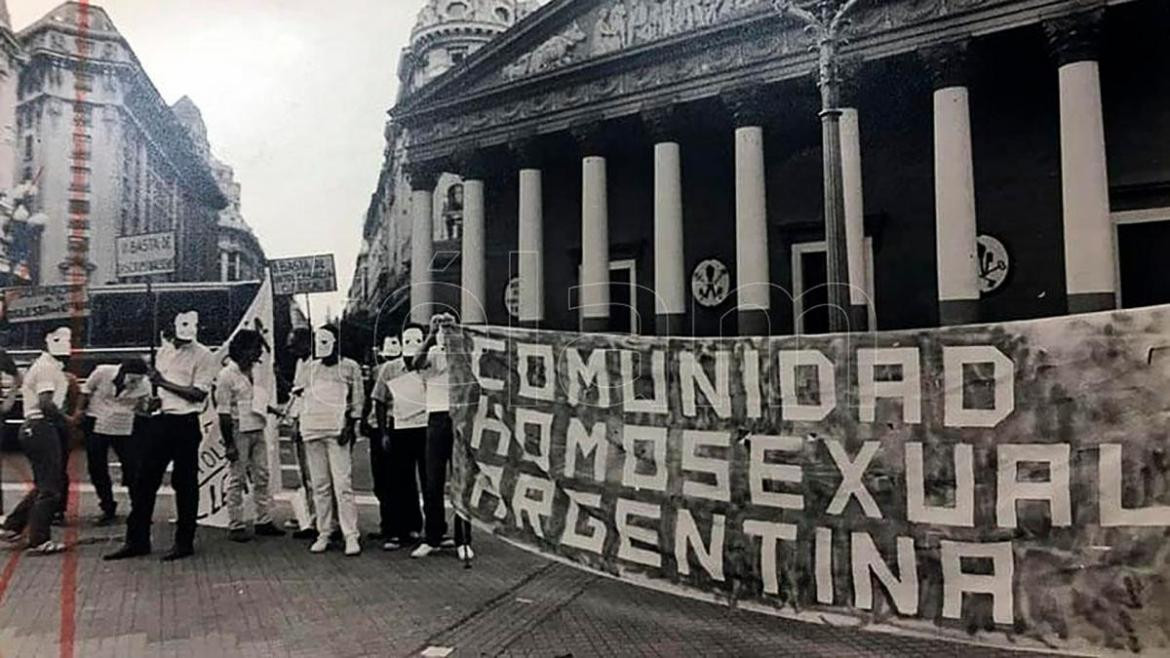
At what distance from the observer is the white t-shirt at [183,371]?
5.30m

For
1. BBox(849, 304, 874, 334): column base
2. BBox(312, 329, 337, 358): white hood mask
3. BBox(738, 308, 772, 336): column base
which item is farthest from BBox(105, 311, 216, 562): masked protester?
BBox(849, 304, 874, 334): column base

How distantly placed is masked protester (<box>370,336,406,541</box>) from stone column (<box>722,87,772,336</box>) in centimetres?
310

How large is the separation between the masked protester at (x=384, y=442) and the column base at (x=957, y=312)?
4.41 metres

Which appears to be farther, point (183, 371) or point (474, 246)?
point (474, 246)

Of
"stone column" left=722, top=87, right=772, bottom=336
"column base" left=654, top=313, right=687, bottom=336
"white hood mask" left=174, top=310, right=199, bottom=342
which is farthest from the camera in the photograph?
"column base" left=654, top=313, right=687, bottom=336

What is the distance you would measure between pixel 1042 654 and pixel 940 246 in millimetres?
5137

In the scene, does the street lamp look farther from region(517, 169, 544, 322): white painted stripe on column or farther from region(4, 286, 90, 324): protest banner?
region(4, 286, 90, 324): protest banner

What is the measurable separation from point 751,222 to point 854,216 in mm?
1292

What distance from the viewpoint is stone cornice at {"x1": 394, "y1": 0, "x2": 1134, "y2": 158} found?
7.56m

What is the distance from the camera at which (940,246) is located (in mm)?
7719

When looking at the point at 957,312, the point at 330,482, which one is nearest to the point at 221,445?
the point at 330,482

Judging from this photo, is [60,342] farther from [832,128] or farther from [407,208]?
[832,128]

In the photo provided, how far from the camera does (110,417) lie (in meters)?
5.86

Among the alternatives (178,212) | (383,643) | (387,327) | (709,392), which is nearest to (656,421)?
(709,392)
